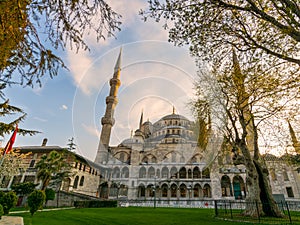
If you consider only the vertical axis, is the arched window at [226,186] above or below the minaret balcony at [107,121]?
below

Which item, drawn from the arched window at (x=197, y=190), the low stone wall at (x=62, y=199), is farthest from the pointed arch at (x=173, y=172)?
the low stone wall at (x=62, y=199)

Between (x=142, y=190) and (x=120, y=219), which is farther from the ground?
(x=142, y=190)

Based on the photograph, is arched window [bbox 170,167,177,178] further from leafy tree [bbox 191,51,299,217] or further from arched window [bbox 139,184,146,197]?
leafy tree [bbox 191,51,299,217]

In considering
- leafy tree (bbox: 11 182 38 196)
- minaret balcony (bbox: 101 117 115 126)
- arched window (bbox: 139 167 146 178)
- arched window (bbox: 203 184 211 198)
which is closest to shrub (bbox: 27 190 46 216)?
leafy tree (bbox: 11 182 38 196)

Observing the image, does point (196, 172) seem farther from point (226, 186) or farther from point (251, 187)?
point (251, 187)

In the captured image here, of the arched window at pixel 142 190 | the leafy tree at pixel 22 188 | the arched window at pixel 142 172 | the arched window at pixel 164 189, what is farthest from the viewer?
the arched window at pixel 142 172

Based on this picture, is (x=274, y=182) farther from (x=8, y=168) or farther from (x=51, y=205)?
(x=8, y=168)

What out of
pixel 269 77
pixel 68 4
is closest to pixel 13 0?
pixel 68 4

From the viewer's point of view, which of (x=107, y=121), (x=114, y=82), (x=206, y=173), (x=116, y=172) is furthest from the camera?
(x=114, y=82)

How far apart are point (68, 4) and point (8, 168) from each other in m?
27.0

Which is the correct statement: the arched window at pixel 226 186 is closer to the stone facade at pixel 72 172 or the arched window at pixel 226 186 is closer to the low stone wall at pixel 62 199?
the stone facade at pixel 72 172

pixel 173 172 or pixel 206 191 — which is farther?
pixel 173 172

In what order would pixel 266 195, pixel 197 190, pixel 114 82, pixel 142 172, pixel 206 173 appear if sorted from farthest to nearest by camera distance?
pixel 114 82, pixel 142 172, pixel 206 173, pixel 197 190, pixel 266 195

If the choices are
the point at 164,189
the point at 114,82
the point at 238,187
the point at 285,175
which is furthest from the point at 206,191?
the point at 114,82
